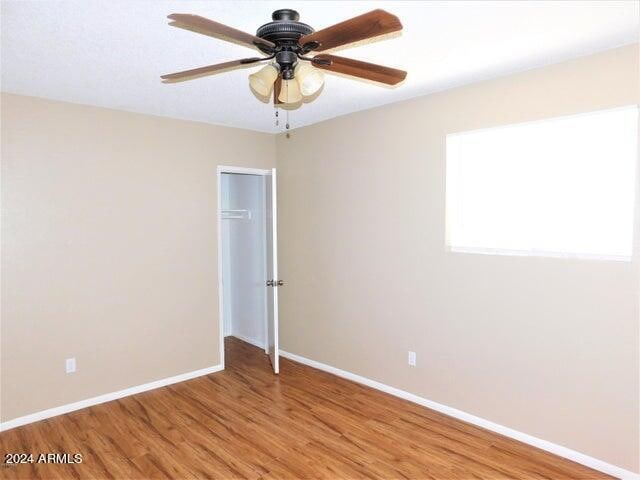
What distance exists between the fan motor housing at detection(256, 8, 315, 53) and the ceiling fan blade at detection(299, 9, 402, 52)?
0.05 meters

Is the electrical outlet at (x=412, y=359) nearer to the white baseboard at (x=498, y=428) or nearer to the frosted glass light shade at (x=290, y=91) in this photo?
the white baseboard at (x=498, y=428)

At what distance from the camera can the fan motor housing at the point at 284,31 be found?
1.58 metres

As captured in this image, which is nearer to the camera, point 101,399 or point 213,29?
point 213,29

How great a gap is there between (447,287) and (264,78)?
2.21m

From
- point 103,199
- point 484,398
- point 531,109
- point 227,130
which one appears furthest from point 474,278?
point 103,199

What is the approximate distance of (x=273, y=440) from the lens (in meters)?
2.94

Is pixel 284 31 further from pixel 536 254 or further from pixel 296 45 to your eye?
pixel 536 254

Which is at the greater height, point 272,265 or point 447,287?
point 272,265

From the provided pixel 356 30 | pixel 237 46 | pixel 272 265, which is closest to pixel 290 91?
pixel 356 30

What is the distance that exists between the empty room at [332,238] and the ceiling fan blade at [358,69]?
15mm

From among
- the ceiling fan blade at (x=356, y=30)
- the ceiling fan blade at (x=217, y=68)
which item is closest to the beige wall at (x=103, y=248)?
the ceiling fan blade at (x=217, y=68)

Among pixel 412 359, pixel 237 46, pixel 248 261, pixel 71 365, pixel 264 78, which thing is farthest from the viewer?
pixel 248 261

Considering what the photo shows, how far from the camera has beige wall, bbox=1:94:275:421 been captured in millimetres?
3123

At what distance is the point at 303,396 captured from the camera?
3.66 m
